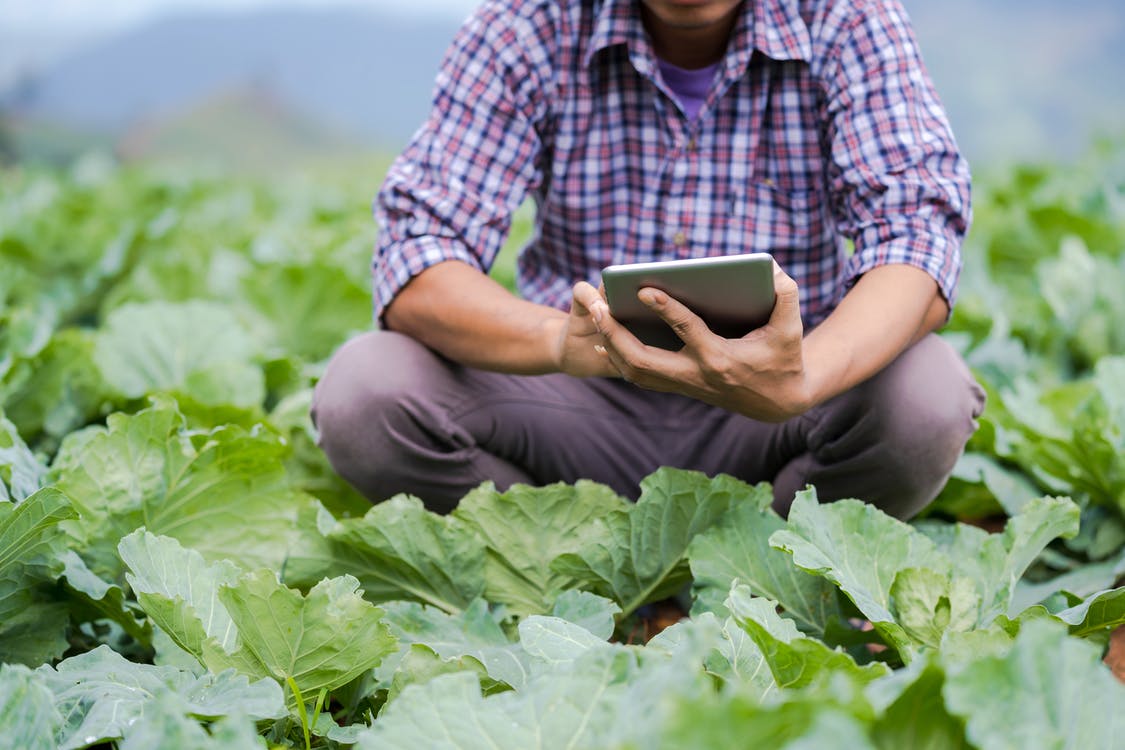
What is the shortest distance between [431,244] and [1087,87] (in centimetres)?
1532

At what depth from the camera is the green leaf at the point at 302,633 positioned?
1397 millimetres

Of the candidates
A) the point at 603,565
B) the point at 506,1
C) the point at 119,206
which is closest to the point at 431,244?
the point at 506,1

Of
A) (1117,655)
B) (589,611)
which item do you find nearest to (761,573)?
(589,611)

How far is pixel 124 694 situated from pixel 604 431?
3.34 ft

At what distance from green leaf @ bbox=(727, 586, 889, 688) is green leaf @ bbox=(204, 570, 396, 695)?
1.46ft

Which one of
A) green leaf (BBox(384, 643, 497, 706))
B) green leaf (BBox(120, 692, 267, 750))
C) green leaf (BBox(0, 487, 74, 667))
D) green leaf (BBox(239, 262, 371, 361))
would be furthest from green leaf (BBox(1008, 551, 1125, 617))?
green leaf (BBox(239, 262, 371, 361))

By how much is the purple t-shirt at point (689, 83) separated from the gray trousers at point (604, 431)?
524mm

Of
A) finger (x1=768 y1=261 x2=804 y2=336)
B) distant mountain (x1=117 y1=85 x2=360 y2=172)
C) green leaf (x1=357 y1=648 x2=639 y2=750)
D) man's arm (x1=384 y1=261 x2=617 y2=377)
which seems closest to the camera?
green leaf (x1=357 y1=648 x2=639 y2=750)

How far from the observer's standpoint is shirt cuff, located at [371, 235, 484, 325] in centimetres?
198

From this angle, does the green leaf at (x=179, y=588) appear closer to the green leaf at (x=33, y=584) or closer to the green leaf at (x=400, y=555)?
the green leaf at (x=33, y=584)

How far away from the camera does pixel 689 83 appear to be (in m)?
2.12

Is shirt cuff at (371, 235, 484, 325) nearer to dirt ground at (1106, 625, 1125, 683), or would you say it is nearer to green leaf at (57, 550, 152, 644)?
green leaf at (57, 550, 152, 644)

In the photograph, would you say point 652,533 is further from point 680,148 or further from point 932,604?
point 680,148

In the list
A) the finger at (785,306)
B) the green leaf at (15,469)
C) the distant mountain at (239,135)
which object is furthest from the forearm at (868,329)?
the distant mountain at (239,135)
